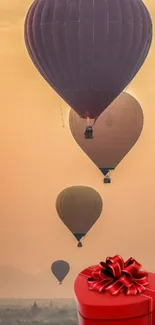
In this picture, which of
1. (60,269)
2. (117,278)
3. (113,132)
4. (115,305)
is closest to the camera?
(115,305)

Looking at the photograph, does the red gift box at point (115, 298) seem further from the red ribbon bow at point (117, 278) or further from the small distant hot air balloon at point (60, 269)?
the small distant hot air balloon at point (60, 269)

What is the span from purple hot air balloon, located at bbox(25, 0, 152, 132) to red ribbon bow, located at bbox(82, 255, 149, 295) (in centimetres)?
48

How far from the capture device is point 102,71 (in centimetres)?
118

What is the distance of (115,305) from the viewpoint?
1.00 meters

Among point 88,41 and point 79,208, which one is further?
point 79,208

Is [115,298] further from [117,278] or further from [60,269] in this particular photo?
[60,269]

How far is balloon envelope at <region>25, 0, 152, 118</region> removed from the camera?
113 centimetres

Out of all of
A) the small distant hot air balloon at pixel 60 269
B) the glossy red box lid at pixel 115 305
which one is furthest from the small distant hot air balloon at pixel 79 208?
the glossy red box lid at pixel 115 305

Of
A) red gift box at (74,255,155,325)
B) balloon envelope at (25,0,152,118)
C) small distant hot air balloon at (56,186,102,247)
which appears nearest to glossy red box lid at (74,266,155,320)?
red gift box at (74,255,155,325)

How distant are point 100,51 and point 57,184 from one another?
841 mm

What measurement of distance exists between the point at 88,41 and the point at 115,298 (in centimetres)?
67

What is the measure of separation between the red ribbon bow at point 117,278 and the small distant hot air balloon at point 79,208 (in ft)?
2.02

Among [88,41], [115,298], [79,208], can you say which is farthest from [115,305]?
[79,208]

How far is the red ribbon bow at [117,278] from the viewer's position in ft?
3.48
